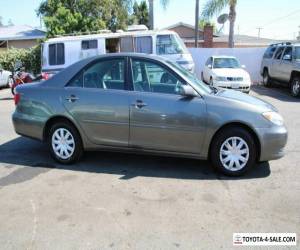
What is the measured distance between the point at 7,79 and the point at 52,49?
4967 mm

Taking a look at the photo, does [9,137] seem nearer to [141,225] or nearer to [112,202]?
[112,202]

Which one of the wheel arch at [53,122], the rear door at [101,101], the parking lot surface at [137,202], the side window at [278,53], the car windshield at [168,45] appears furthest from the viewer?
the side window at [278,53]

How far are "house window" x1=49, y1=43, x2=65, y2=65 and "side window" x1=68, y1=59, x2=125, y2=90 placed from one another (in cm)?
850

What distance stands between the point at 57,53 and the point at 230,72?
6518mm

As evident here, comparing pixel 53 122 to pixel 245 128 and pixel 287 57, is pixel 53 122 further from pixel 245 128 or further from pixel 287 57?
pixel 287 57

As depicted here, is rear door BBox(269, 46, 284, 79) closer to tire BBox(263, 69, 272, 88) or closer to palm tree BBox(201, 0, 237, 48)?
tire BBox(263, 69, 272, 88)

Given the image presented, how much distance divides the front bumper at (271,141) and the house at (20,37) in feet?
89.8

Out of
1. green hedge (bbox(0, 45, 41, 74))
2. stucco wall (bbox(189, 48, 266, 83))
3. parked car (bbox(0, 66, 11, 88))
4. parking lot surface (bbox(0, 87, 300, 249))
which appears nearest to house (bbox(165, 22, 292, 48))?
stucco wall (bbox(189, 48, 266, 83))

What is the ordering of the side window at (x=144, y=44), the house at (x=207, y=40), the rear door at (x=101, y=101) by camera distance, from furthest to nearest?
the house at (x=207, y=40) → the side window at (x=144, y=44) → the rear door at (x=101, y=101)

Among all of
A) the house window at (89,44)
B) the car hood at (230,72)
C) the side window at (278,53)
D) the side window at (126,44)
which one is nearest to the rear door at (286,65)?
the side window at (278,53)

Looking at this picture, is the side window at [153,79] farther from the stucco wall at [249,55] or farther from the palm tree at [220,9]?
the palm tree at [220,9]

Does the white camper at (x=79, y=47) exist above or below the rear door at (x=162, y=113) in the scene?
above

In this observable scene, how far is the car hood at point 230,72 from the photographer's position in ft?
47.3

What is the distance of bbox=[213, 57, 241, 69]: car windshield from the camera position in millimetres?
15737
